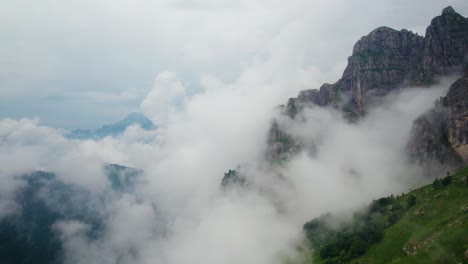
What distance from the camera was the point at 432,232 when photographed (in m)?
145

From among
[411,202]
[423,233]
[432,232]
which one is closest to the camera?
[432,232]

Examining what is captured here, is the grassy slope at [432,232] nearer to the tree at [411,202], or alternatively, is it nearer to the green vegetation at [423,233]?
the green vegetation at [423,233]

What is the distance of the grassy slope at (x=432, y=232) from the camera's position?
125688 millimetres

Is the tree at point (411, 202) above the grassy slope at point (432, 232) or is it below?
above

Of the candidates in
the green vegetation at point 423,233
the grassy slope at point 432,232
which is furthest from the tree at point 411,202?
the grassy slope at point 432,232

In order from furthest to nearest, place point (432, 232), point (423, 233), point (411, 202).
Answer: point (411, 202) < point (423, 233) < point (432, 232)

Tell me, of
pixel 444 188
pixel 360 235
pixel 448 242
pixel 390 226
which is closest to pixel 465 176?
pixel 444 188

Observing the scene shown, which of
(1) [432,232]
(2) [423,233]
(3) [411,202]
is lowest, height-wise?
(1) [432,232]

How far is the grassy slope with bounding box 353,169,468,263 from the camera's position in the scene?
12569 centimetres

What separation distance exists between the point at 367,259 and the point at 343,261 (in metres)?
20.9

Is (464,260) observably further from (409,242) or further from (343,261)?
(343,261)

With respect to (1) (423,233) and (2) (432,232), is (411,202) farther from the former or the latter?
(2) (432,232)

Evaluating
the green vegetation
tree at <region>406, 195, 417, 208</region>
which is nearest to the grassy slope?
the green vegetation

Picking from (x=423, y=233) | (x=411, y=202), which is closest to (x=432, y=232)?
(x=423, y=233)
